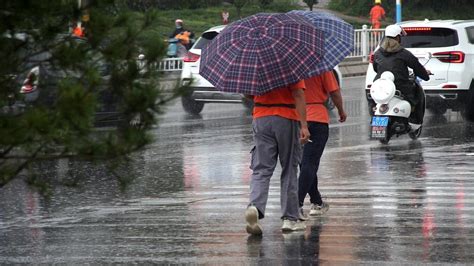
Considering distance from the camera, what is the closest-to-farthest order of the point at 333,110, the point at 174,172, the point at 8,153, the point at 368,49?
the point at 8,153
the point at 174,172
the point at 333,110
the point at 368,49

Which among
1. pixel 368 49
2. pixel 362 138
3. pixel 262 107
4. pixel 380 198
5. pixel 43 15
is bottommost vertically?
pixel 368 49

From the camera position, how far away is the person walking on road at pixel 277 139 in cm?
984

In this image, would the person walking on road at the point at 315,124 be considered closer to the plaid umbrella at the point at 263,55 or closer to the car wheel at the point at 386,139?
the plaid umbrella at the point at 263,55

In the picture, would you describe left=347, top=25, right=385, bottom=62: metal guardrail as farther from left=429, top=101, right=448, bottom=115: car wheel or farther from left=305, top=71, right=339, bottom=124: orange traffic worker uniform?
left=305, top=71, right=339, bottom=124: orange traffic worker uniform

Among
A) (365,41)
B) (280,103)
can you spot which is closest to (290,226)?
(280,103)

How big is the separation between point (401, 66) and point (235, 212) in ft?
20.7

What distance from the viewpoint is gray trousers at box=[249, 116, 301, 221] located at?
986 cm

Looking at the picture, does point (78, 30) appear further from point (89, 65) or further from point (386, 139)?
point (386, 139)

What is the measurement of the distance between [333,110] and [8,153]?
60.4ft

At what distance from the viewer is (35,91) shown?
5.88 metres

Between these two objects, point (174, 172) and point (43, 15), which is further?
point (174, 172)

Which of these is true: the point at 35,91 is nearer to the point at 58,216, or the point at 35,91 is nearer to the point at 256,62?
the point at 256,62

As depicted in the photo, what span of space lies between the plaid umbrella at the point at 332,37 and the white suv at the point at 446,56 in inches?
367

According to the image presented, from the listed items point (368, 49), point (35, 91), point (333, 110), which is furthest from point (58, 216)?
point (368, 49)
